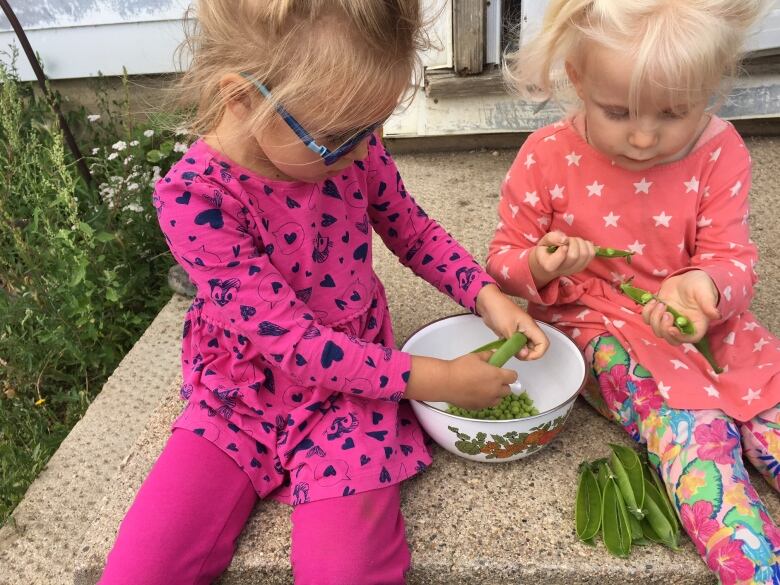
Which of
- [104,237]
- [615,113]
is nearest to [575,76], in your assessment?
[615,113]

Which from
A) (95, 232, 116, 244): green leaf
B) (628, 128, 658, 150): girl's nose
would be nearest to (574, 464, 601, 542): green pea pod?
(628, 128, 658, 150): girl's nose

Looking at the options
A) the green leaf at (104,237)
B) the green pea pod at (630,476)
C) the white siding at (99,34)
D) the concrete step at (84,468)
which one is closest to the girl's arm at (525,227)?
the green pea pod at (630,476)

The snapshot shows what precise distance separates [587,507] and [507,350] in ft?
1.13

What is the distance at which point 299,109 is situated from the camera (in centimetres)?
113

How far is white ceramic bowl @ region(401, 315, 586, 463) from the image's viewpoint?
138 centimetres

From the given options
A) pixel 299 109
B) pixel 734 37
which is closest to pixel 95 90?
pixel 299 109

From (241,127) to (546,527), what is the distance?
3.13 ft

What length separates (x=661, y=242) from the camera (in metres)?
1.54

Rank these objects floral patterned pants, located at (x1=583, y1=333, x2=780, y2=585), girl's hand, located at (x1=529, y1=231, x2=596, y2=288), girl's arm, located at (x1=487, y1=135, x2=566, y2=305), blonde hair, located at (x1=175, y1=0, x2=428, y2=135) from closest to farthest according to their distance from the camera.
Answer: blonde hair, located at (x1=175, y1=0, x2=428, y2=135) < floral patterned pants, located at (x1=583, y1=333, x2=780, y2=585) < girl's hand, located at (x1=529, y1=231, x2=596, y2=288) < girl's arm, located at (x1=487, y1=135, x2=566, y2=305)

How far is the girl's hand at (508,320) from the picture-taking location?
1475 mm

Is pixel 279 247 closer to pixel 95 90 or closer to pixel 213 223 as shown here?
pixel 213 223

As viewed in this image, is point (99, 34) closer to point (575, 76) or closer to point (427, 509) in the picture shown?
point (575, 76)

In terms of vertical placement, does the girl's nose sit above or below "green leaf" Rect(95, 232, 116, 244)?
above

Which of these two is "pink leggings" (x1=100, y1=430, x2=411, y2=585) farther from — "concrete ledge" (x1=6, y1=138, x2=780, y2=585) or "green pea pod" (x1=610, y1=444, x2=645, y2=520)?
"green pea pod" (x1=610, y1=444, x2=645, y2=520)
